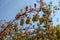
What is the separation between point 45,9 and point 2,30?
696 millimetres

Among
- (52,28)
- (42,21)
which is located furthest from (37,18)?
(52,28)

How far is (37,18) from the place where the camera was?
Answer: 3104 millimetres

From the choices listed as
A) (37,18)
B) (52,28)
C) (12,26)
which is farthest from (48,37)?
(12,26)

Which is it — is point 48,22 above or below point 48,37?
above

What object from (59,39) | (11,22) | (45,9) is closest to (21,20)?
(11,22)

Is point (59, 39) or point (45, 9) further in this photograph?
point (45, 9)

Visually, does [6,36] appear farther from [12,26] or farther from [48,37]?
[48,37]

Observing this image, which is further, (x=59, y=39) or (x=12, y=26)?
(x=12, y=26)

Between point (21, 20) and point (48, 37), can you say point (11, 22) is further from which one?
point (48, 37)

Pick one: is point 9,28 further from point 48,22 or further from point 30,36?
point 48,22

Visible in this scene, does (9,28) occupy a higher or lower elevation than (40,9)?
lower

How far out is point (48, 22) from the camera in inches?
120

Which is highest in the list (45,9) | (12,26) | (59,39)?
(45,9)

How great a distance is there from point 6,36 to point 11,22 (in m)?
0.22
